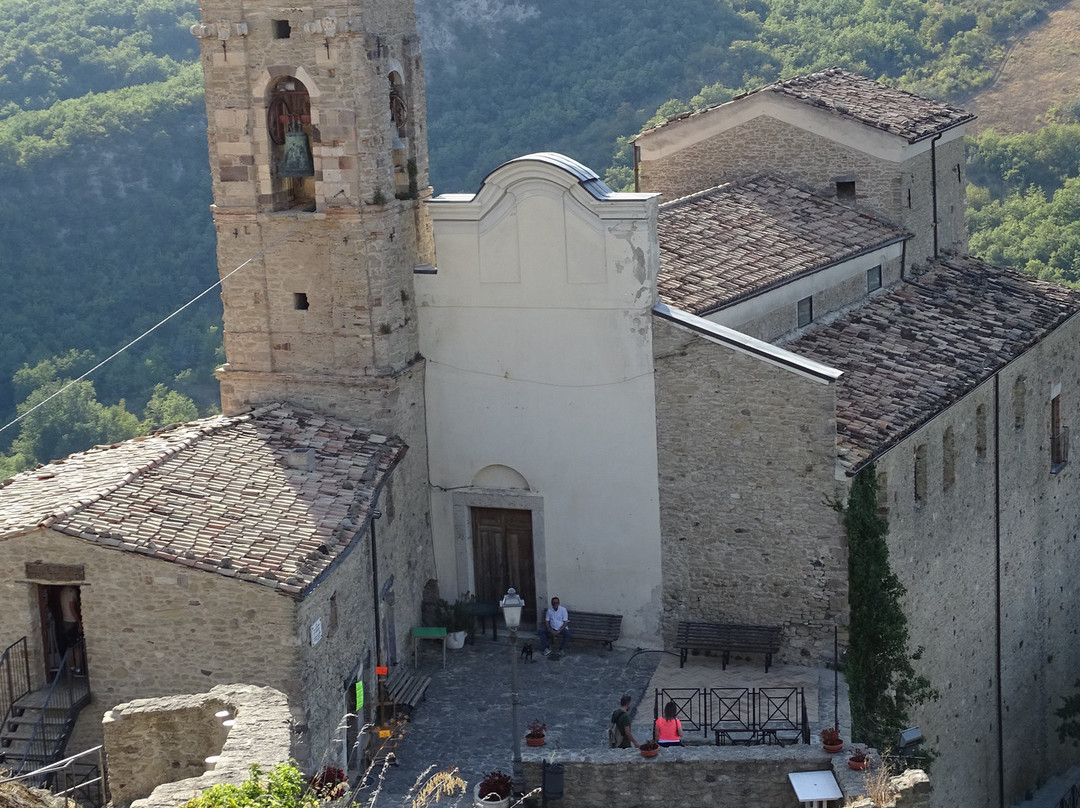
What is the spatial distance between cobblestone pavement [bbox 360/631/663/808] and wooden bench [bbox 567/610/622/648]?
0.67 ft

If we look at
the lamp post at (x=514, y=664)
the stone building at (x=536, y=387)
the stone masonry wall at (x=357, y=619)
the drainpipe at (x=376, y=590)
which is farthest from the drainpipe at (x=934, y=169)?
the lamp post at (x=514, y=664)

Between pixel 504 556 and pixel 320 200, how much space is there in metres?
5.15

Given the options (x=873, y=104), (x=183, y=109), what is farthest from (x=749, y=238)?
(x=183, y=109)

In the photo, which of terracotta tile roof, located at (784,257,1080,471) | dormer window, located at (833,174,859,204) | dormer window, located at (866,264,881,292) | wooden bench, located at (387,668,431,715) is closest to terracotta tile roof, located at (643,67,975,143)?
dormer window, located at (833,174,859,204)

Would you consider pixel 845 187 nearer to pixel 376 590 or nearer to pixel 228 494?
pixel 376 590

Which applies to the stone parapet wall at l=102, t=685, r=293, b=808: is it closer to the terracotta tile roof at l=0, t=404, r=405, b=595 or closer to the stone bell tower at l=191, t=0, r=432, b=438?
the terracotta tile roof at l=0, t=404, r=405, b=595

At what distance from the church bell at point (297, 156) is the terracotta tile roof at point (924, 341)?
6.99 metres

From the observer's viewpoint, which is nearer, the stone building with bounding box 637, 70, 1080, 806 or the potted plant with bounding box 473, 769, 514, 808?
the potted plant with bounding box 473, 769, 514, 808

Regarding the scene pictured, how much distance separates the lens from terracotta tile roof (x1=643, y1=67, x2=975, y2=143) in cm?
2608

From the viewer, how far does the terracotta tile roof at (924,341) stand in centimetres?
2050

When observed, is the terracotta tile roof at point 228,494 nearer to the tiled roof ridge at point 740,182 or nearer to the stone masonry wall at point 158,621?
the stone masonry wall at point 158,621

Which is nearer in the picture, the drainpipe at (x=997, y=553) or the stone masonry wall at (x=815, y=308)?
the stone masonry wall at (x=815, y=308)

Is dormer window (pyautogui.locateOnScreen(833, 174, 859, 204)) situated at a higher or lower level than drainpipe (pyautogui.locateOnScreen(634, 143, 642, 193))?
lower

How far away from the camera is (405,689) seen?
63.9 ft
